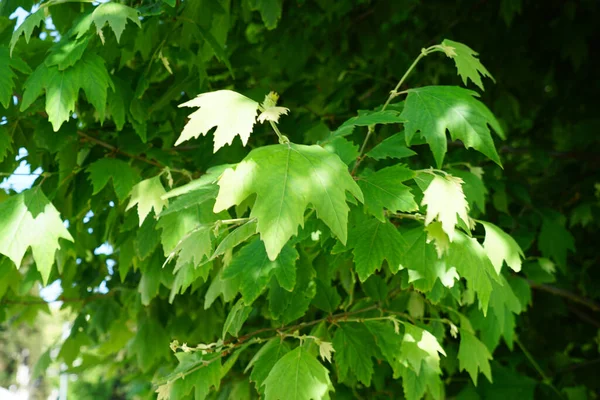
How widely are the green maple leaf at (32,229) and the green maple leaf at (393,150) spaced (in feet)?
2.69

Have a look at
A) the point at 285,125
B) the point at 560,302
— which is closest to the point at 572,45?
the point at 560,302

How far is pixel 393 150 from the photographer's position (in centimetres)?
173

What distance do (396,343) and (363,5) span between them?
8.91 feet

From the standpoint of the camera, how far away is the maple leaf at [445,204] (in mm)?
1387

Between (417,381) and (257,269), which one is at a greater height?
(257,269)

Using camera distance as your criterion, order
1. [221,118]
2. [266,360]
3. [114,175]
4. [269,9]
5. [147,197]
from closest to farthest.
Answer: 1. [221,118]
2. [266,360]
3. [147,197]
4. [114,175]
5. [269,9]

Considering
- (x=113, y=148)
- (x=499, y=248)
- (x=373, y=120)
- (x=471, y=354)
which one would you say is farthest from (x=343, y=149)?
(x=113, y=148)

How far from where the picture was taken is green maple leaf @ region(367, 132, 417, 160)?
1714mm

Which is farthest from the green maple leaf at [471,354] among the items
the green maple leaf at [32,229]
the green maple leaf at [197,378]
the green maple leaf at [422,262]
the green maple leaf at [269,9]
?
the green maple leaf at [269,9]

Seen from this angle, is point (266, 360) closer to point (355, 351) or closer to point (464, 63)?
point (355, 351)

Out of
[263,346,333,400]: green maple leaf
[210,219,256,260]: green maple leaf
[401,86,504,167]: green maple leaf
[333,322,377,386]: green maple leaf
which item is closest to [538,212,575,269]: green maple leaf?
→ [333,322,377,386]: green maple leaf

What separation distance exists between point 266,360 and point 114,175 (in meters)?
0.79

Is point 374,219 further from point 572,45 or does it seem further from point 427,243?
point 572,45

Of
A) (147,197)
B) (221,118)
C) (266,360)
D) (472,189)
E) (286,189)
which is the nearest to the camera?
(286,189)
